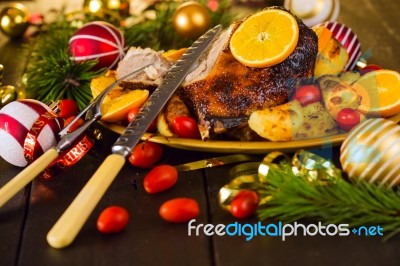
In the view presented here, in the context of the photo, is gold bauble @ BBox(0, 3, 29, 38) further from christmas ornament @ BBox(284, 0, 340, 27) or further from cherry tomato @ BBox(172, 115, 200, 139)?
cherry tomato @ BBox(172, 115, 200, 139)

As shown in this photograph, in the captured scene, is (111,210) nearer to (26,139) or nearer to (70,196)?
(70,196)

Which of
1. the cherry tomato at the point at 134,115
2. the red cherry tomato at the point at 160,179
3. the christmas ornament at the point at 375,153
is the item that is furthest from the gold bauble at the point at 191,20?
the christmas ornament at the point at 375,153

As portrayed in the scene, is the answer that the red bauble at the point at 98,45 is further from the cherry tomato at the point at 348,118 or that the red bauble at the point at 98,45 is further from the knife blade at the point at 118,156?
the cherry tomato at the point at 348,118

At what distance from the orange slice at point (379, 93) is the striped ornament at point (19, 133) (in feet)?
2.84

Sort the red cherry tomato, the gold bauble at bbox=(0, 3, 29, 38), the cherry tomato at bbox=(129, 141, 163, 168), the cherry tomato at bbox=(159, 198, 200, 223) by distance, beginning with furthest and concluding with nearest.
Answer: the gold bauble at bbox=(0, 3, 29, 38) < the cherry tomato at bbox=(129, 141, 163, 168) < the red cherry tomato < the cherry tomato at bbox=(159, 198, 200, 223)

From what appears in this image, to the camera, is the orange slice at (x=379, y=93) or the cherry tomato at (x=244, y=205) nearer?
the cherry tomato at (x=244, y=205)

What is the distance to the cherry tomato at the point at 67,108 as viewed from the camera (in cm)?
212

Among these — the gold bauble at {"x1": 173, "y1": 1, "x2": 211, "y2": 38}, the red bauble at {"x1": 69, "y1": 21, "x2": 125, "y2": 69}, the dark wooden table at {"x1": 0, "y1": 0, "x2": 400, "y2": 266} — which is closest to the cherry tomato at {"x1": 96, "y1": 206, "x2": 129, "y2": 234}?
the dark wooden table at {"x1": 0, "y1": 0, "x2": 400, "y2": 266}

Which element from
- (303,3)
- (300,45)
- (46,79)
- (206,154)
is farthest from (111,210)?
(303,3)

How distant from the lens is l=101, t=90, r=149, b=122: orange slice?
6.19 feet

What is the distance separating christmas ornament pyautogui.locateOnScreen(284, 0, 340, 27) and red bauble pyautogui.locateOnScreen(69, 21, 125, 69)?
0.66 m

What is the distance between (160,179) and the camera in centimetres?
169

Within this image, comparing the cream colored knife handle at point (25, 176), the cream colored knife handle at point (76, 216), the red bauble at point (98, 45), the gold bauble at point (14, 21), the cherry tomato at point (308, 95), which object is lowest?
the gold bauble at point (14, 21)

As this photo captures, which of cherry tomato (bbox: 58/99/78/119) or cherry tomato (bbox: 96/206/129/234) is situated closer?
cherry tomato (bbox: 96/206/129/234)
